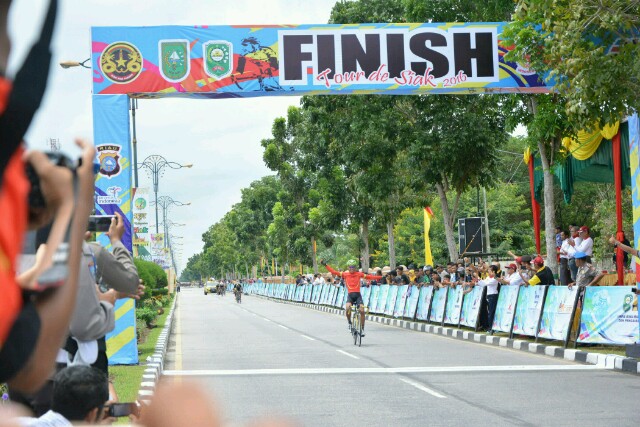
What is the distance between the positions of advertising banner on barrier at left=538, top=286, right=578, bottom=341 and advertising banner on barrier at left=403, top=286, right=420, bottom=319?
35.8 ft

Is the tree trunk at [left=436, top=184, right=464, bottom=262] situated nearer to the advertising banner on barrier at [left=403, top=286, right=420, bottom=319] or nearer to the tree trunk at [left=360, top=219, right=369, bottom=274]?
the advertising banner on barrier at [left=403, top=286, right=420, bottom=319]

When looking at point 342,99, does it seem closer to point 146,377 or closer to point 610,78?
point 610,78

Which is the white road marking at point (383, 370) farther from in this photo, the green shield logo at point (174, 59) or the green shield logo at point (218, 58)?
the green shield logo at point (218, 58)

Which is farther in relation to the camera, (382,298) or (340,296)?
(340,296)

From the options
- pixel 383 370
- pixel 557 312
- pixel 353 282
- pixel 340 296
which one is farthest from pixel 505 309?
pixel 340 296

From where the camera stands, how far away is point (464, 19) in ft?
86.3

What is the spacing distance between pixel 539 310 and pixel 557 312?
2.72ft

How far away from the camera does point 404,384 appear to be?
43.7 ft

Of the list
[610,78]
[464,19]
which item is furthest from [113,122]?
[464,19]

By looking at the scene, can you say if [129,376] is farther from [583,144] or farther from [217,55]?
[583,144]

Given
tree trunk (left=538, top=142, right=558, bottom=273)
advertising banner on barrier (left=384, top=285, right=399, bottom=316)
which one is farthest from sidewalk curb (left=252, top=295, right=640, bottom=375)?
tree trunk (left=538, top=142, right=558, bottom=273)

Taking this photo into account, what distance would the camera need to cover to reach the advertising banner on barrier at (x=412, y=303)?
29969 mm

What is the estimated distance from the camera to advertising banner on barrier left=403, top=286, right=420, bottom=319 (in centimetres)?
2997

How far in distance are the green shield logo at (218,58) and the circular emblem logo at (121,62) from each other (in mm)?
1290
